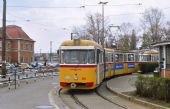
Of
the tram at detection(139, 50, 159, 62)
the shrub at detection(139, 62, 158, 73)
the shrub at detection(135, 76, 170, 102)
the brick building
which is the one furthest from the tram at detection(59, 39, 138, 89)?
the brick building

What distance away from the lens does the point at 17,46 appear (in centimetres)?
11081

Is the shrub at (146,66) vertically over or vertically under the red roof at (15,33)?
under

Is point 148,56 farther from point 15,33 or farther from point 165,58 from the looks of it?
point 15,33

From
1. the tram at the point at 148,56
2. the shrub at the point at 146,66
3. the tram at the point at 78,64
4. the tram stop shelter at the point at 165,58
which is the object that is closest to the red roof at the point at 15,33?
the tram at the point at 148,56

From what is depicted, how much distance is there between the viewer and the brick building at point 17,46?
363ft

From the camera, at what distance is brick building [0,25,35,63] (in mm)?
110688

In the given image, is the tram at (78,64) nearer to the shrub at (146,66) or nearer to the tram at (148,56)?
the shrub at (146,66)

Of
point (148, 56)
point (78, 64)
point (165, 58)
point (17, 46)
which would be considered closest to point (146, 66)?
point (148, 56)

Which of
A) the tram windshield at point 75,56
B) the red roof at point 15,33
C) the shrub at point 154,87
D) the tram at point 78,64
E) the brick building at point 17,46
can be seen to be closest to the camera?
the shrub at point 154,87

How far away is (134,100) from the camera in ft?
65.9

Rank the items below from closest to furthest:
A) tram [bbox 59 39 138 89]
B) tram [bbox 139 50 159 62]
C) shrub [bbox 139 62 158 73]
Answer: tram [bbox 59 39 138 89] → shrub [bbox 139 62 158 73] → tram [bbox 139 50 159 62]

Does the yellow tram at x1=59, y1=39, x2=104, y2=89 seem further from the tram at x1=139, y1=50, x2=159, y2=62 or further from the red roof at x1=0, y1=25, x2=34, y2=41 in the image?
the red roof at x1=0, y1=25, x2=34, y2=41

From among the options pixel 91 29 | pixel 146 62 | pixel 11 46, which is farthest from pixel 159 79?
pixel 11 46

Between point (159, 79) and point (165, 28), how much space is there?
270 feet
